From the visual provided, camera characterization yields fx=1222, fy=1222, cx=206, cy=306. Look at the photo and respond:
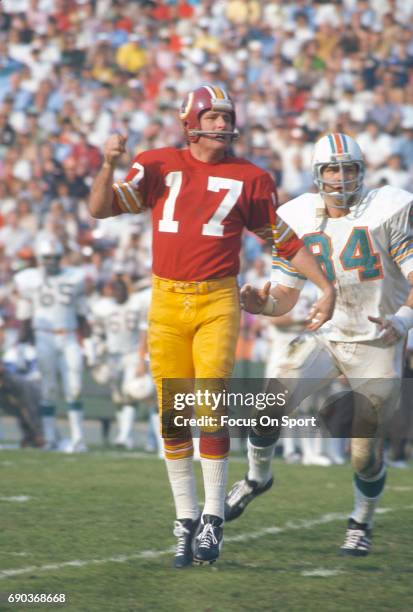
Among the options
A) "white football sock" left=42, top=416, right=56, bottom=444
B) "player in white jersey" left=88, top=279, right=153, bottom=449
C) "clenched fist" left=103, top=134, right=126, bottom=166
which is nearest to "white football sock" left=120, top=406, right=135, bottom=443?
"player in white jersey" left=88, top=279, right=153, bottom=449

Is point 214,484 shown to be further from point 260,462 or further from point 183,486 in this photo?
point 260,462

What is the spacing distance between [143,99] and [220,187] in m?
10.7

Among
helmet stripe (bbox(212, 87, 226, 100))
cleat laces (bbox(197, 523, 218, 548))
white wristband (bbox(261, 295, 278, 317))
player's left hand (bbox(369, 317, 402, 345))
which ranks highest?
helmet stripe (bbox(212, 87, 226, 100))

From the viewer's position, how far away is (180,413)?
516 cm

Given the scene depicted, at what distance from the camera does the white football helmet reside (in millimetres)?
5449

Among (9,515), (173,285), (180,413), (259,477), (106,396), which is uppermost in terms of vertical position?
(173,285)

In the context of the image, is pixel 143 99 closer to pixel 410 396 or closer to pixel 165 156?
pixel 410 396

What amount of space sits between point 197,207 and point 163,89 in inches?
419

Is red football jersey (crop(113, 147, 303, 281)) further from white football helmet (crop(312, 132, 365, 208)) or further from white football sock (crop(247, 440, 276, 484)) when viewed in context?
white football sock (crop(247, 440, 276, 484))

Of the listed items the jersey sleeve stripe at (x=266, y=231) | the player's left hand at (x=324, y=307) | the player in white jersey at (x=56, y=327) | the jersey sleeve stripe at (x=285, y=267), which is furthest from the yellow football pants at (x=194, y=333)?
the player in white jersey at (x=56, y=327)

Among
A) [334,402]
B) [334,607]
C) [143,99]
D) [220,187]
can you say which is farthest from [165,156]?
[143,99]

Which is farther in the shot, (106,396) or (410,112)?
(410,112)

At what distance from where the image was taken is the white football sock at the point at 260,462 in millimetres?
5609

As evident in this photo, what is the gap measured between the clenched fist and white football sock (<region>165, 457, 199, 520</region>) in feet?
4.33
